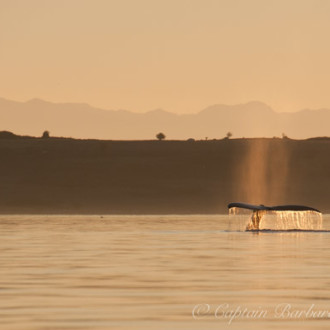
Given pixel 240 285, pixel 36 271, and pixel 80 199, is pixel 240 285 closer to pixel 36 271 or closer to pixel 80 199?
pixel 36 271

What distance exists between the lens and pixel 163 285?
116ft

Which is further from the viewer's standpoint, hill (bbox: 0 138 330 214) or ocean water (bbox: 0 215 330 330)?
hill (bbox: 0 138 330 214)

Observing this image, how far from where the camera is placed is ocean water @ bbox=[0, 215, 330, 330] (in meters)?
27.7

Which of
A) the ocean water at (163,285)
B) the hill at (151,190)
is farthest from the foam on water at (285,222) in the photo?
the hill at (151,190)

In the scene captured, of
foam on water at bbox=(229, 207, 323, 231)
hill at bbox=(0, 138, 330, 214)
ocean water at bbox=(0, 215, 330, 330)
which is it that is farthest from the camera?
hill at bbox=(0, 138, 330, 214)

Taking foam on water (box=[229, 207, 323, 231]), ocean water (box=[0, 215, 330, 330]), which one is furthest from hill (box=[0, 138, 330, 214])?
ocean water (box=[0, 215, 330, 330])

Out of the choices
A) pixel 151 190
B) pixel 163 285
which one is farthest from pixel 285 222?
pixel 163 285

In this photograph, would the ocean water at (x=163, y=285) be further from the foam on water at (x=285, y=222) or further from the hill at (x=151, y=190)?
the hill at (x=151, y=190)

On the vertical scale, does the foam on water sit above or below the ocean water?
above

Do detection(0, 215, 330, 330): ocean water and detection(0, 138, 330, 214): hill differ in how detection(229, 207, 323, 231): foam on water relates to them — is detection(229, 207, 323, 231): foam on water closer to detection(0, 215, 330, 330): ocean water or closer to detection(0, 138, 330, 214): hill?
detection(0, 215, 330, 330): ocean water

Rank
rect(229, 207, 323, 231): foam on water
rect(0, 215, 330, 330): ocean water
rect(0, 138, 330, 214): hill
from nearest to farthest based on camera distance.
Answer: rect(0, 215, 330, 330): ocean water, rect(229, 207, 323, 231): foam on water, rect(0, 138, 330, 214): hill

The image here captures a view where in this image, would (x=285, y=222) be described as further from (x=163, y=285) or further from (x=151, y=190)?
→ (x=163, y=285)

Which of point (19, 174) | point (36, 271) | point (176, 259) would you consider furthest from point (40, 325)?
point (19, 174)

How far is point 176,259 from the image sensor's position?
47688 millimetres
